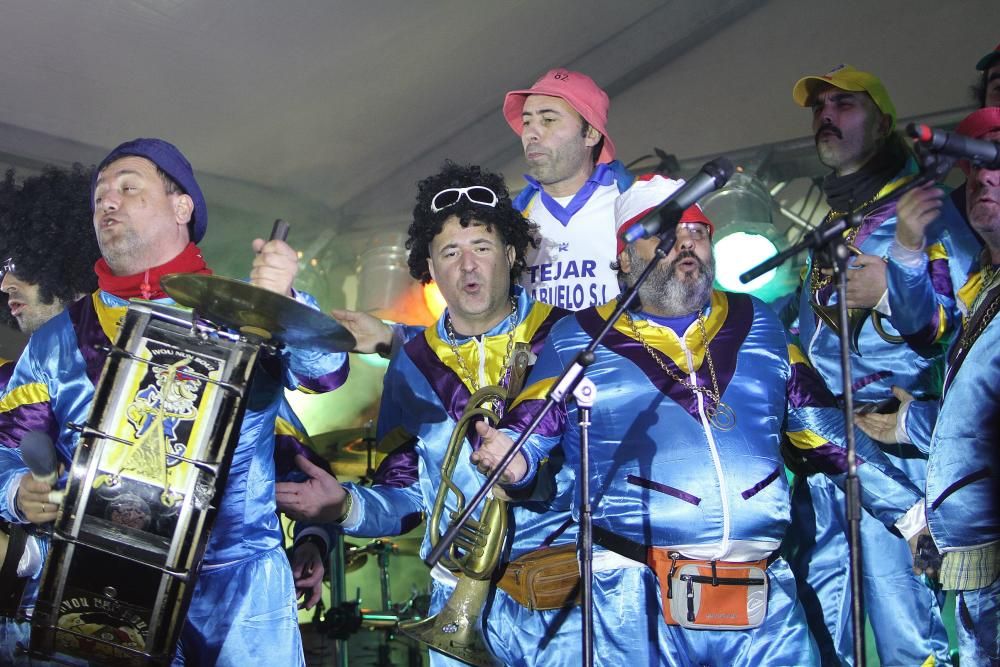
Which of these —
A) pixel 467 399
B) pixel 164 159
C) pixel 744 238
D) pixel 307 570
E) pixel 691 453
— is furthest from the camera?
pixel 744 238

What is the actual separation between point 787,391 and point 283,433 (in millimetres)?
2119

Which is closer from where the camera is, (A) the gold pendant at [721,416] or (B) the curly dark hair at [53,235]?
(A) the gold pendant at [721,416]

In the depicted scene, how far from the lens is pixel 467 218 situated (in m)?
4.96

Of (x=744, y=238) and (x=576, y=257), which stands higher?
(x=744, y=238)

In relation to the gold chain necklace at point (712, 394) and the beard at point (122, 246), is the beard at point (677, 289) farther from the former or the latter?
the beard at point (122, 246)

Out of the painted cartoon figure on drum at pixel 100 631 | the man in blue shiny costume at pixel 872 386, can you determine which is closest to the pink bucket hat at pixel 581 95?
the man in blue shiny costume at pixel 872 386

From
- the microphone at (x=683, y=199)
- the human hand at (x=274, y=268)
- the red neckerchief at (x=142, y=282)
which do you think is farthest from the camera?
the red neckerchief at (x=142, y=282)

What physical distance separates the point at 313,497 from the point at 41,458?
103 cm

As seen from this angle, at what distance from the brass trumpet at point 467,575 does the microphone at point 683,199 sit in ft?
3.87

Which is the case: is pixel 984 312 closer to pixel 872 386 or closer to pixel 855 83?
pixel 872 386

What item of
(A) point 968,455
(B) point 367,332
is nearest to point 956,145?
(A) point 968,455

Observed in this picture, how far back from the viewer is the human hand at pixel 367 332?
521 centimetres

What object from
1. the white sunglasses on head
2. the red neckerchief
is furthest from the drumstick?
the white sunglasses on head

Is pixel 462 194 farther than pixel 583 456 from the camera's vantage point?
Yes
